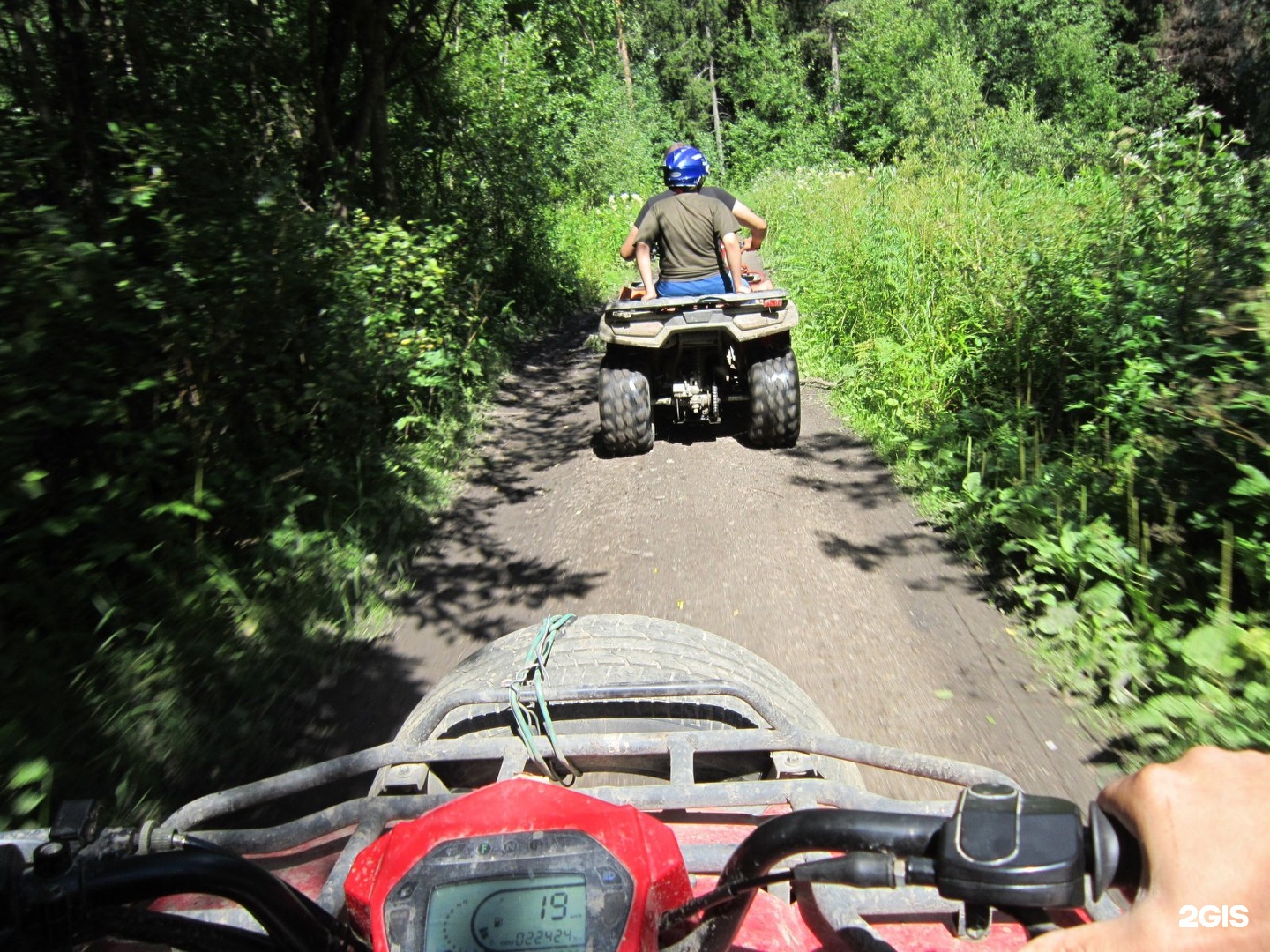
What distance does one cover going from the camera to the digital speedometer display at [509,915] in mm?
1196

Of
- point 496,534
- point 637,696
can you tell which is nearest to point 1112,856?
point 637,696

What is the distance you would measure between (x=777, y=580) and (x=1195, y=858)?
13.5 feet

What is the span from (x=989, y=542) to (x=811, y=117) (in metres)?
42.8

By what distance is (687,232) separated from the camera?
7.64 metres

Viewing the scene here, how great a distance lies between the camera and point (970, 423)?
6336 millimetres

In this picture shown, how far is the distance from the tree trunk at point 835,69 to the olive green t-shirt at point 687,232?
39111 millimetres

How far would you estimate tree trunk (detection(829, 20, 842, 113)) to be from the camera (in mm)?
44000

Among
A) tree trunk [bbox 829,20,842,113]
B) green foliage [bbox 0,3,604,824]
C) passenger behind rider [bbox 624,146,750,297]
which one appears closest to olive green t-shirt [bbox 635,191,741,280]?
passenger behind rider [bbox 624,146,750,297]

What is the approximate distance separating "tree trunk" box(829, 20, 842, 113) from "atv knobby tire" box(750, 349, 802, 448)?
131 feet

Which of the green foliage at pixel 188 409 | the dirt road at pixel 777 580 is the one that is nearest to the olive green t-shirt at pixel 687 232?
the dirt road at pixel 777 580

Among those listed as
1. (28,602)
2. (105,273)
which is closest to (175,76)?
(105,273)

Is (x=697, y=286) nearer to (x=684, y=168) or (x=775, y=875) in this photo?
(x=684, y=168)

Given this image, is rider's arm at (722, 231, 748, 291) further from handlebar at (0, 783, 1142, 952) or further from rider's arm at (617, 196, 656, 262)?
handlebar at (0, 783, 1142, 952)

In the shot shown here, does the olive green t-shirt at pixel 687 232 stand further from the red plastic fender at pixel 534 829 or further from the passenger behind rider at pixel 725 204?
the red plastic fender at pixel 534 829
